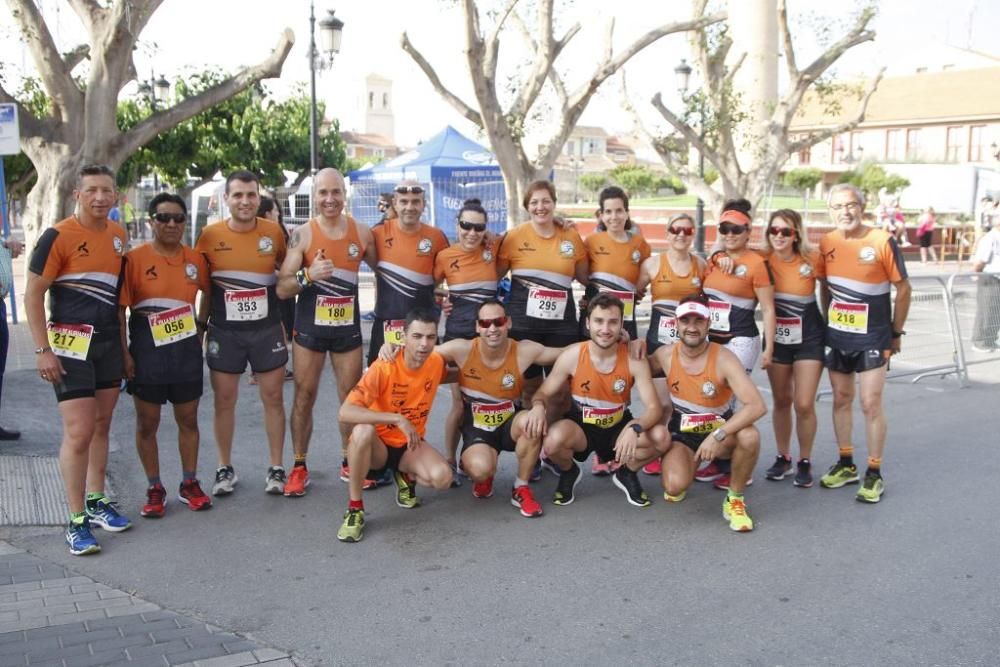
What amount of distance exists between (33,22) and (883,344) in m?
9.46

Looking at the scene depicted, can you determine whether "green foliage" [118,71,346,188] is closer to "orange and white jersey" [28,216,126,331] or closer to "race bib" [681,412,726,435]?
"orange and white jersey" [28,216,126,331]

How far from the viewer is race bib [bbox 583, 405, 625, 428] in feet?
18.2

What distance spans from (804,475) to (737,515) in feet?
3.34

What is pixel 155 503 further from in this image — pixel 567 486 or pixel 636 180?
pixel 636 180

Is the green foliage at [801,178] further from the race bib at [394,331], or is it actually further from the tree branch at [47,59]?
the race bib at [394,331]

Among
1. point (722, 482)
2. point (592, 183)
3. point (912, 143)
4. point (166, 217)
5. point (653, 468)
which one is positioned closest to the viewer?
point (166, 217)

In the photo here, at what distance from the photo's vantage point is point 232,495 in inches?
223

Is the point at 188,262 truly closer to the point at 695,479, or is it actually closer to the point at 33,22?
the point at 695,479

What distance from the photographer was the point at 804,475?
5922mm

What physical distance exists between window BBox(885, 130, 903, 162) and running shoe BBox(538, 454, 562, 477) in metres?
67.2

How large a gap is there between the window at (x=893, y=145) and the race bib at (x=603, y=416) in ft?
222

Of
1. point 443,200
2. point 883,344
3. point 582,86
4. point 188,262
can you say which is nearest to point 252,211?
point 188,262

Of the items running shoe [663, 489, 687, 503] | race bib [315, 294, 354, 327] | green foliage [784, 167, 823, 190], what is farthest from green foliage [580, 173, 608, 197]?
running shoe [663, 489, 687, 503]

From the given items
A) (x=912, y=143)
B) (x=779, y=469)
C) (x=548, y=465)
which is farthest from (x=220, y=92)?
(x=912, y=143)
